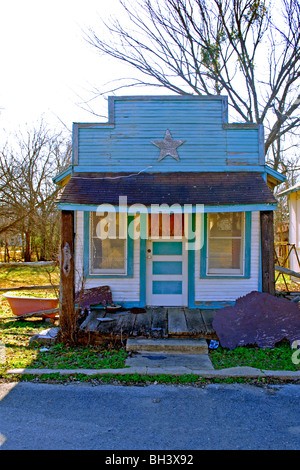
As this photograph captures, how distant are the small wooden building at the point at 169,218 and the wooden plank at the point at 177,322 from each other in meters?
0.34

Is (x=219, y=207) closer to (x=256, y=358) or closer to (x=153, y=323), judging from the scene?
(x=153, y=323)

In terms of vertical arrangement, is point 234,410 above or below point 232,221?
below

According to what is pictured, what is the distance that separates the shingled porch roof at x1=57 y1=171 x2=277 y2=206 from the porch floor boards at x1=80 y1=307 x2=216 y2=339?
7.04ft

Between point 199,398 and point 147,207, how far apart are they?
3.25 metres

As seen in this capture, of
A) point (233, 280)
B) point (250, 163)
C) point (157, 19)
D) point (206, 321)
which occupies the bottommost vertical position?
point (206, 321)

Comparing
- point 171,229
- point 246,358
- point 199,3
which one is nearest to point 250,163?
point 171,229

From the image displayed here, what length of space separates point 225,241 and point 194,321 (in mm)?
1949

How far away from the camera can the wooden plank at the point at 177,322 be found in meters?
6.09

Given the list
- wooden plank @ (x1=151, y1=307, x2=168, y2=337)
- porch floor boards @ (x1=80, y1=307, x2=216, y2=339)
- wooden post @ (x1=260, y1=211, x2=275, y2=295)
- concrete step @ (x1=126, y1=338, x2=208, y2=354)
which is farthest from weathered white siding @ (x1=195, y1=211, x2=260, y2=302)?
concrete step @ (x1=126, y1=338, x2=208, y2=354)

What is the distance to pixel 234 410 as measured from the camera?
396 cm

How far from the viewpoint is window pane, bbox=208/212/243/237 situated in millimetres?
7637

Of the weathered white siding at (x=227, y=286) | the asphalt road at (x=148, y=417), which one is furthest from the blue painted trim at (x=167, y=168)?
the asphalt road at (x=148, y=417)

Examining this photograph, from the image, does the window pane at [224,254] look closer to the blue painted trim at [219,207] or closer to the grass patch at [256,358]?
the blue painted trim at [219,207]
